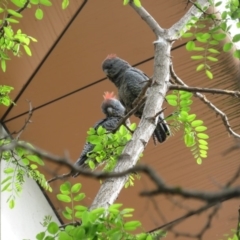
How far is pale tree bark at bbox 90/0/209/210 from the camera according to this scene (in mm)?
919

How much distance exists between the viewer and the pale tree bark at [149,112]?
0.92m

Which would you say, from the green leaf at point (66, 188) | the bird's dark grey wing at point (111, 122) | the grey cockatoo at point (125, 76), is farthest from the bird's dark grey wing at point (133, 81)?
the green leaf at point (66, 188)

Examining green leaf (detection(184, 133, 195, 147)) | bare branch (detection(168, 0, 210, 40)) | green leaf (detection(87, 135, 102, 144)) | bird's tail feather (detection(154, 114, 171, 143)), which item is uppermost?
bare branch (detection(168, 0, 210, 40))

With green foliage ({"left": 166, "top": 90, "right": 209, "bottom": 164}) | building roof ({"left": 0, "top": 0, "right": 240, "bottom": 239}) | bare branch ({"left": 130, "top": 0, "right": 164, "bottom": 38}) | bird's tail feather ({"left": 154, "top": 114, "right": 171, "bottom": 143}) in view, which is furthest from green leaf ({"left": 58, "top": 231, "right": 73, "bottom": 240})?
building roof ({"left": 0, "top": 0, "right": 240, "bottom": 239})

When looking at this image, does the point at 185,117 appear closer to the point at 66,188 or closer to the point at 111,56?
the point at 66,188

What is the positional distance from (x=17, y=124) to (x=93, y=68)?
47 cm

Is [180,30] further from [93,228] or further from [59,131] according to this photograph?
[59,131]

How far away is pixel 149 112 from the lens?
1083 millimetres

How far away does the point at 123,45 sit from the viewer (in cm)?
216

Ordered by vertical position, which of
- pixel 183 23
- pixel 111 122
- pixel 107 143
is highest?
pixel 111 122

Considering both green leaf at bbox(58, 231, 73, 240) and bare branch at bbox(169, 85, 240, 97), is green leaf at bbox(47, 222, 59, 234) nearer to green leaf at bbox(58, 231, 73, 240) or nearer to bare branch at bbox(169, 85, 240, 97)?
green leaf at bbox(58, 231, 73, 240)

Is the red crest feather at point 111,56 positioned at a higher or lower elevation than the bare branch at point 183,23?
higher

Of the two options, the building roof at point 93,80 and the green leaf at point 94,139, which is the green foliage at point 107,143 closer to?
the green leaf at point 94,139

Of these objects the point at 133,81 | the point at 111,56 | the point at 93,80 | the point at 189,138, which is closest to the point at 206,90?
the point at 189,138
